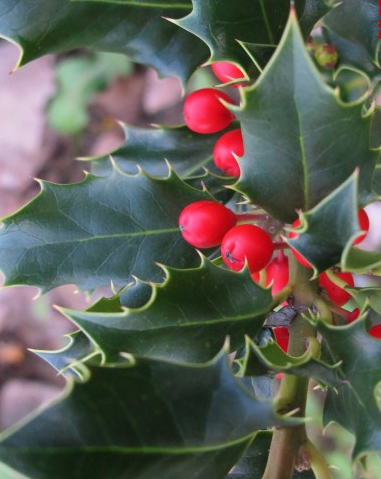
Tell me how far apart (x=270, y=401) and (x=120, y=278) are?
45 centimetres

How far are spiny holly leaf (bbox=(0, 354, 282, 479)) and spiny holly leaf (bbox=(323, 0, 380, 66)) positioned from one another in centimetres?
77

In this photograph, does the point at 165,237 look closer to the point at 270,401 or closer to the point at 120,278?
the point at 120,278

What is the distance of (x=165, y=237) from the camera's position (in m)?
1.13

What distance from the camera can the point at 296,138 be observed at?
0.87 m

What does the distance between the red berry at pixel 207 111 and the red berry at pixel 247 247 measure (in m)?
0.26

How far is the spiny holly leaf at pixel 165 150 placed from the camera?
1.34 m

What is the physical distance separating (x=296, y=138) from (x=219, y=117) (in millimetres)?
310

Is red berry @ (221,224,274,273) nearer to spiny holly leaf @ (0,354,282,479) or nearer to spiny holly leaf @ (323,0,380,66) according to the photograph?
spiny holly leaf @ (0,354,282,479)

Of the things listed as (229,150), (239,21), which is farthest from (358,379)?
(239,21)

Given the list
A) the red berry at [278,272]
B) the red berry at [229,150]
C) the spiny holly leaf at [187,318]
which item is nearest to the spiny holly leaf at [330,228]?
the spiny holly leaf at [187,318]

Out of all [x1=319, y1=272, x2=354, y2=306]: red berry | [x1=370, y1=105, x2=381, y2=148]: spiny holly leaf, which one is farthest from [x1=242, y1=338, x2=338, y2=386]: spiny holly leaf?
[x1=370, y1=105, x2=381, y2=148]: spiny holly leaf

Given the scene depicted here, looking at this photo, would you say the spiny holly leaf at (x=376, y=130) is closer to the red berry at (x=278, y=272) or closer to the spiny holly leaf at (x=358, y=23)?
the spiny holly leaf at (x=358, y=23)

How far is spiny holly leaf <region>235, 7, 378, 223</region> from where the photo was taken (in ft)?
2.62

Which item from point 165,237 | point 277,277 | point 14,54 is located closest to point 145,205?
point 165,237
